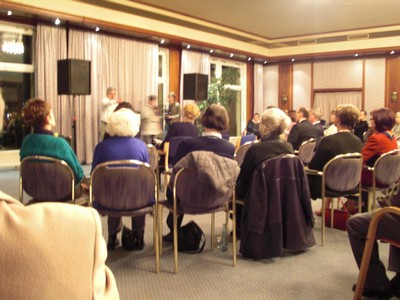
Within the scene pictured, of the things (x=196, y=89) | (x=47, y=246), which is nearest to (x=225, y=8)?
(x=196, y=89)

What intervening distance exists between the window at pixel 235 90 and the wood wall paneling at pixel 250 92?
0.14 m

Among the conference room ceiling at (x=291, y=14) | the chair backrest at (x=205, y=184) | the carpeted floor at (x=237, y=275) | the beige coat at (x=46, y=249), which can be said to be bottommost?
the carpeted floor at (x=237, y=275)

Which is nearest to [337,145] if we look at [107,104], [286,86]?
[107,104]

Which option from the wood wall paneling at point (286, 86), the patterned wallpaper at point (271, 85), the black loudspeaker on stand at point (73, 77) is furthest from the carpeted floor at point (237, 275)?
the patterned wallpaper at point (271, 85)

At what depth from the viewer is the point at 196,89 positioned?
9383mm

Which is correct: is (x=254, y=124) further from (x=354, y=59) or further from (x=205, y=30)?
(x=354, y=59)

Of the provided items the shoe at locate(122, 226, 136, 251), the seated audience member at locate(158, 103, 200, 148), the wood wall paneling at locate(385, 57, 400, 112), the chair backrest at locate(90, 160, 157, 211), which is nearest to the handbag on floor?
the shoe at locate(122, 226, 136, 251)

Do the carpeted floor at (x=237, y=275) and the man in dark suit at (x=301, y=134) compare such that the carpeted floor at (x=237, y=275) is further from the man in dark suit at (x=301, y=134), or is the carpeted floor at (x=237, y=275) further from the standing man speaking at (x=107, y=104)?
the standing man speaking at (x=107, y=104)

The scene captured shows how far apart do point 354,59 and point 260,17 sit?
396 centimetres

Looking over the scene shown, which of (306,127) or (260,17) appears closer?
(306,127)

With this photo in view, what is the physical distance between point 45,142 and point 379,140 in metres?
3.23

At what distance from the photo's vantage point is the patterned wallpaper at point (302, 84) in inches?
535

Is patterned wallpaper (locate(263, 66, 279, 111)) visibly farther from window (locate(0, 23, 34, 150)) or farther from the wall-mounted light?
window (locate(0, 23, 34, 150))

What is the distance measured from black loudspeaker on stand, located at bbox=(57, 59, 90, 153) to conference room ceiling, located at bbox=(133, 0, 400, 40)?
278 cm
